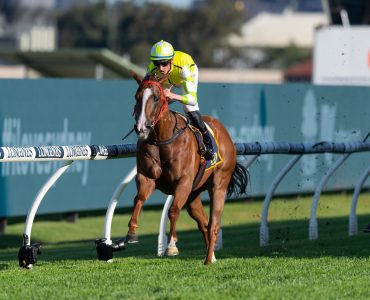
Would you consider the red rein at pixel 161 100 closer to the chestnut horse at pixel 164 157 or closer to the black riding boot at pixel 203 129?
the chestnut horse at pixel 164 157

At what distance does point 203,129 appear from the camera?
360 inches

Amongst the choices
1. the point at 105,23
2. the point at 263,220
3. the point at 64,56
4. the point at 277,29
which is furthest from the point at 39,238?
the point at 277,29

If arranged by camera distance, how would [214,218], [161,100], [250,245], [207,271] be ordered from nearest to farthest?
1. [207,271]
2. [161,100]
3. [214,218]
4. [250,245]

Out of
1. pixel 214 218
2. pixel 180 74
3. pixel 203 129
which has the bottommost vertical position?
pixel 214 218

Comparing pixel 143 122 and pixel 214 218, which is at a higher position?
pixel 143 122

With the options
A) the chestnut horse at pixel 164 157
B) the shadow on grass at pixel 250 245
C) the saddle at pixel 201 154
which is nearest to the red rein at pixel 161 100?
the chestnut horse at pixel 164 157

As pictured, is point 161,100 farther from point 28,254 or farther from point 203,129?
point 28,254

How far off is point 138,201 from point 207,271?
74cm

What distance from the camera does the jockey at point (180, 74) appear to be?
8648mm

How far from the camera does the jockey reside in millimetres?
8648

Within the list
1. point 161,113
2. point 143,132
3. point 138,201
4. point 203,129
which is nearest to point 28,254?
point 138,201

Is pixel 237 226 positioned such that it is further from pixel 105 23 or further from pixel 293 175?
pixel 105 23

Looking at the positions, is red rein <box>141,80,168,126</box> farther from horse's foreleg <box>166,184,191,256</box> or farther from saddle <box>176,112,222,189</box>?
horse's foreleg <box>166,184,191,256</box>

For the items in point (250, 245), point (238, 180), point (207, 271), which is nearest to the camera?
point (207, 271)
